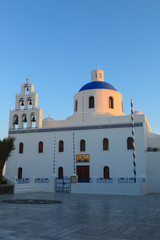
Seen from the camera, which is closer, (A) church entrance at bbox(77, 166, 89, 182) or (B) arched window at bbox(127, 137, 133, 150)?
(B) arched window at bbox(127, 137, 133, 150)

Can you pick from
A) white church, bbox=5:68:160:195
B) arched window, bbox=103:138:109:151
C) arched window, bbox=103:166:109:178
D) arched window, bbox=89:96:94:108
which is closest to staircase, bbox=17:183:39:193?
white church, bbox=5:68:160:195

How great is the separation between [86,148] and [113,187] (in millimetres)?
5068

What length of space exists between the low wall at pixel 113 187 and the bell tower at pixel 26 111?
7.83 metres

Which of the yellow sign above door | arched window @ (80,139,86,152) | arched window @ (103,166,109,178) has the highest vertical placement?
arched window @ (80,139,86,152)

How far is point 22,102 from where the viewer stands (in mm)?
23078

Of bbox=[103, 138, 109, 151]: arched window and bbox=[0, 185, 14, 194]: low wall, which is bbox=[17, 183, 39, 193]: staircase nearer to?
bbox=[0, 185, 14, 194]: low wall

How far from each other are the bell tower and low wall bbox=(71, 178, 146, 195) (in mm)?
7833

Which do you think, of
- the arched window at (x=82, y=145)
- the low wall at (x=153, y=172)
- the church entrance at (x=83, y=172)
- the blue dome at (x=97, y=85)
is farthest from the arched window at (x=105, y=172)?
the blue dome at (x=97, y=85)

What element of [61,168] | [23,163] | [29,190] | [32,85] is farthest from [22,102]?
[29,190]

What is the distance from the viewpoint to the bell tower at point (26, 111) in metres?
22.4

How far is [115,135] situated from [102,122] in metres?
2.46

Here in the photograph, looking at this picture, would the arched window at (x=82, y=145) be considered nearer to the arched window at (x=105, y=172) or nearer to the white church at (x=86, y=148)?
the white church at (x=86, y=148)

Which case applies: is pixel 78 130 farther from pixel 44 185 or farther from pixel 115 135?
pixel 44 185

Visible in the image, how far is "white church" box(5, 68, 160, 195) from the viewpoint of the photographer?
17.9 meters
